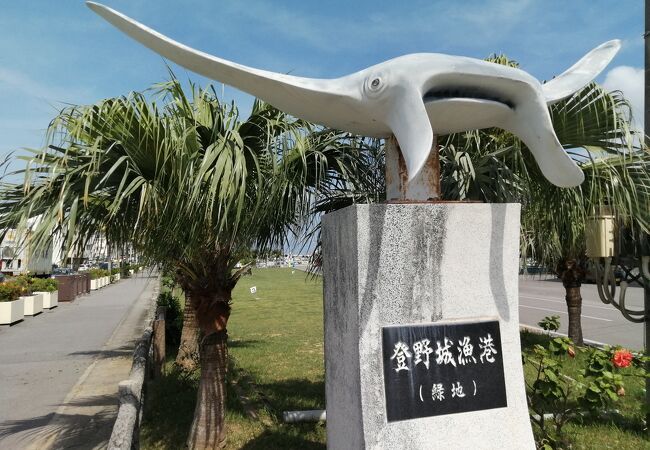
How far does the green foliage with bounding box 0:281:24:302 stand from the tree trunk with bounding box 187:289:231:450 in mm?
11650

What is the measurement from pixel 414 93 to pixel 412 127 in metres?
0.21

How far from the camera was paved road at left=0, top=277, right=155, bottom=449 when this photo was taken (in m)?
5.62

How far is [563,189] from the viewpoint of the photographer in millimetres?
4203

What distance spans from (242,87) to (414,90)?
1.06m

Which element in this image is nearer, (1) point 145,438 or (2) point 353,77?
(2) point 353,77

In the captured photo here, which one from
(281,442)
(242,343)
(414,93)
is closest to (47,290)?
(242,343)

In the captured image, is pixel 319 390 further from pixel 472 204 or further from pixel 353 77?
pixel 353 77

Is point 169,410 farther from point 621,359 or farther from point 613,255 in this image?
point 613,255

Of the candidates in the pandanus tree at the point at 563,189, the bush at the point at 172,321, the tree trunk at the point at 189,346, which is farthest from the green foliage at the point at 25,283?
the pandanus tree at the point at 563,189

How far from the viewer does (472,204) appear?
310cm

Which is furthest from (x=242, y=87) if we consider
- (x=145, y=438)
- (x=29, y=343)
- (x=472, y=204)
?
(x=29, y=343)

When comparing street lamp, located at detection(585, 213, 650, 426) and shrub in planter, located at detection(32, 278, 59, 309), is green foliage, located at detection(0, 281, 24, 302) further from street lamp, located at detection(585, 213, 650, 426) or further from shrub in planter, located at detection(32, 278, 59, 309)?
street lamp, located at detection(585, 213, 650, 426)

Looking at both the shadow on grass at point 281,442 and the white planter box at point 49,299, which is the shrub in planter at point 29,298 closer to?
the white planter box at point 49,299

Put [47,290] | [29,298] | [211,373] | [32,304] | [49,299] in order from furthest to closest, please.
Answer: [47,290], [49,299], [32,304], [29,298], [211,373]
